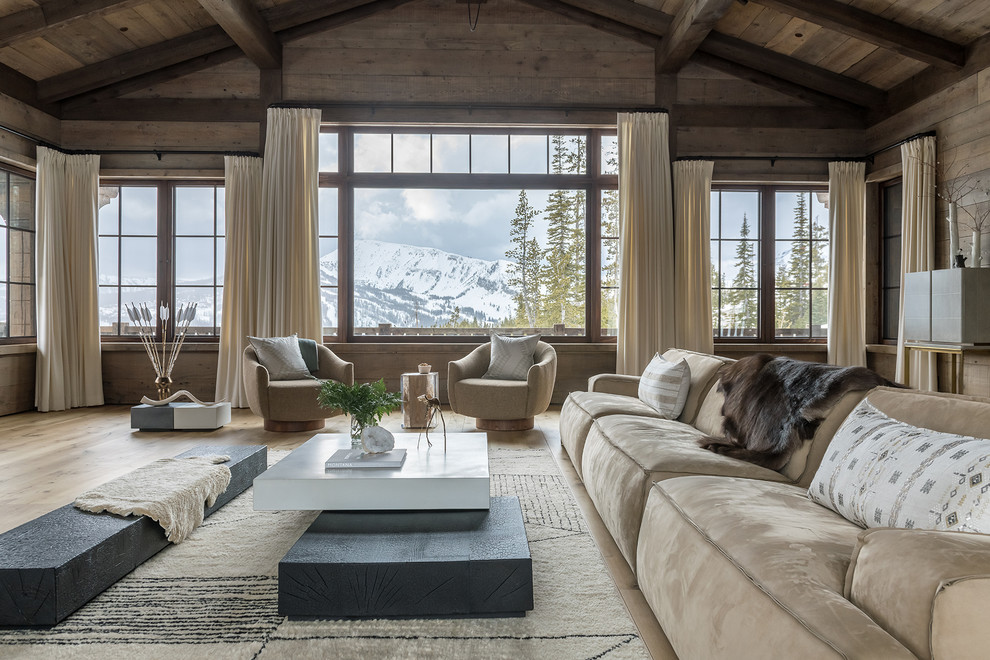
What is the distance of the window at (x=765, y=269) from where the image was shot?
22.2 ft

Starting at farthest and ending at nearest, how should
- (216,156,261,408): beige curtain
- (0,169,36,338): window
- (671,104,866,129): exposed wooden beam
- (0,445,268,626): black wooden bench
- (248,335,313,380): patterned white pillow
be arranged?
(671,104,866,129): exposed wooden beam
(216,156,261,408): beige curtain
(0,169,36,338): window
(248,335,313,380): patterned white pillow
(0,445,268,626): black wooden bench

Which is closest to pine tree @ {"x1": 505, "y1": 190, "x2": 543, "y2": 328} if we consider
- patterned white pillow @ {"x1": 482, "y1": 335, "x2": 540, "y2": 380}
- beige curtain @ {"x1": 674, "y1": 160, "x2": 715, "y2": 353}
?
patterned white pillow @ {"x1": 482, "y1": 335, "x2": 540, "y2": 380}

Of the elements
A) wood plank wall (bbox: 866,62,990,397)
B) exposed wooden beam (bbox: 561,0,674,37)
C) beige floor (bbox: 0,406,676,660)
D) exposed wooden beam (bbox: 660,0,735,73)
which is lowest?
beige floor (bbox: 0,406,676,660)

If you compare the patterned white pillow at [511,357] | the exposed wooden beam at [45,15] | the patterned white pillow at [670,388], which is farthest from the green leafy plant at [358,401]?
the exposed wooden beam at [45,15]

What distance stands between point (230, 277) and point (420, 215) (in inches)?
76.5

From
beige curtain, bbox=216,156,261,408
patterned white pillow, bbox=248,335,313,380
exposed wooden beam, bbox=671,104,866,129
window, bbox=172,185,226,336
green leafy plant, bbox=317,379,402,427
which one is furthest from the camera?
window, bbox=172,185,226,336

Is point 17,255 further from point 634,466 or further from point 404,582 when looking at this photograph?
point 634,466

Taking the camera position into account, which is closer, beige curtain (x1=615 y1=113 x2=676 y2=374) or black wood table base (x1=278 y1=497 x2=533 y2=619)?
black wood table base (x1=278 y1=497 x2=533 y2=619)

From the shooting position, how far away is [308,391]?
5.07 m

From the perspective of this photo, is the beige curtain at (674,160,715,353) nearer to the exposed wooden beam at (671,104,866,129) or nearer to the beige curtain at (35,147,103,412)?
the exposed wooden beam at (671,104,866,129)

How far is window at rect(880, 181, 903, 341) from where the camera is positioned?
247 inches

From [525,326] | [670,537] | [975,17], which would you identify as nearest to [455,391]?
[525,326]

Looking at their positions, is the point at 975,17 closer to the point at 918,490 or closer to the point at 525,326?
the point at 525,326

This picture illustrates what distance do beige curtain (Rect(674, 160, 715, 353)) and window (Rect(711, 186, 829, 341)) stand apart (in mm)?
378
